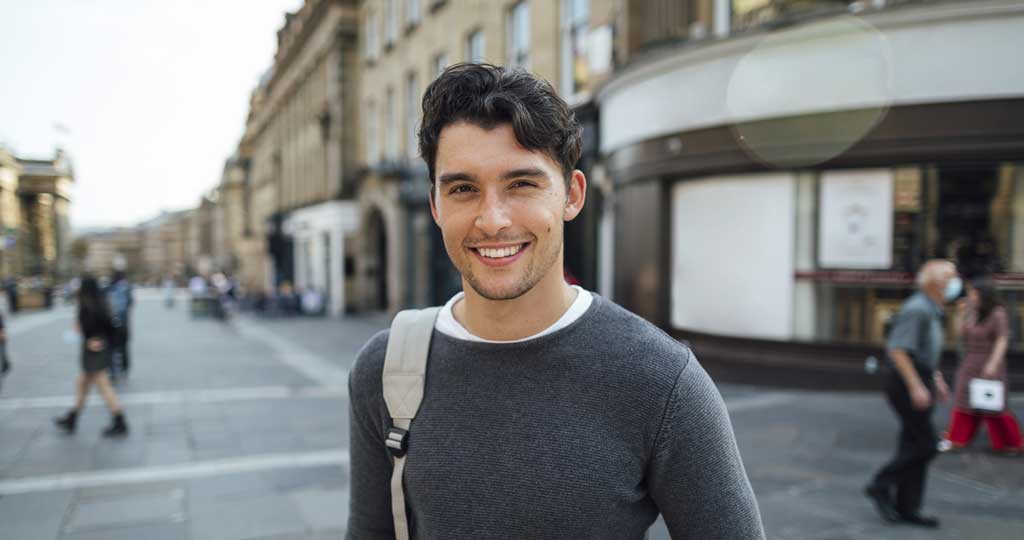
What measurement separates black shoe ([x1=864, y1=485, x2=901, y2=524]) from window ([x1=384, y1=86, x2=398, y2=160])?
19.7 meters

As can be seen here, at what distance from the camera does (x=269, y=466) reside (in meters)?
6.31

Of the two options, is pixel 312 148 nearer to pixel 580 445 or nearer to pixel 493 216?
pixel 493 216

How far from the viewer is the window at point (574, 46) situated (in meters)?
13.2

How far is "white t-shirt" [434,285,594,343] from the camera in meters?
1.59

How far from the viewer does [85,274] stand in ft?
26.7

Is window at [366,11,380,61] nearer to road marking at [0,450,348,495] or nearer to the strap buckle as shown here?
road marking at [0,450,348,495]

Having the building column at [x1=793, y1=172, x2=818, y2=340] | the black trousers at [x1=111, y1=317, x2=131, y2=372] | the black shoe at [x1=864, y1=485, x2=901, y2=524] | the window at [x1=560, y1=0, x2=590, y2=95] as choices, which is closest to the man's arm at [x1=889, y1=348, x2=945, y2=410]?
the black shoe at [x1=864, y1=485, x2=901, y2=524]

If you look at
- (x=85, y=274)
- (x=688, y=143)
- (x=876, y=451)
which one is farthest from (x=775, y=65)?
(x=85, y=274)

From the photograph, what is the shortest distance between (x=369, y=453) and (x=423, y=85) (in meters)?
19.5

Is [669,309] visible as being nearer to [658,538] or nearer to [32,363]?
[658,538]

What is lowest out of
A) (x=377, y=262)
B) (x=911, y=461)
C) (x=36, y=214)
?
(x=911, y=461)

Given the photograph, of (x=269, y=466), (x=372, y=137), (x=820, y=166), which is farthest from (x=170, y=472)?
(x=372, y=137)

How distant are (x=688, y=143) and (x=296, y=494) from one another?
7559mm

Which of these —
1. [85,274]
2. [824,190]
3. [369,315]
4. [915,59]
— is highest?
[915,59]
